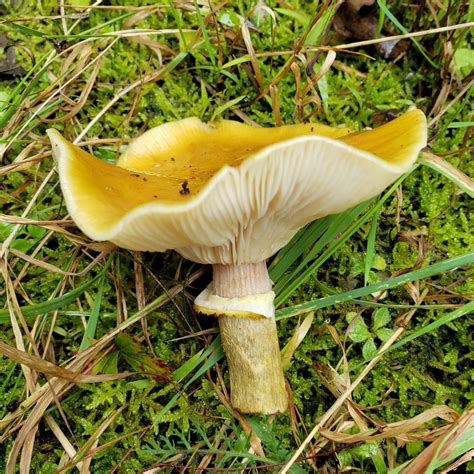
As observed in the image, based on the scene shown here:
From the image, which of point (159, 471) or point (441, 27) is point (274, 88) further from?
point (159, 471)

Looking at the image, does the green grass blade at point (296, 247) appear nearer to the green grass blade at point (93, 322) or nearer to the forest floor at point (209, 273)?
the forest floor at point (209, 273)

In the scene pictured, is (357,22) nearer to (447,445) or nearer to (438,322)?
(438,322)

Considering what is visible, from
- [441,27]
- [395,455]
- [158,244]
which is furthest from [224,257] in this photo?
[441,27]

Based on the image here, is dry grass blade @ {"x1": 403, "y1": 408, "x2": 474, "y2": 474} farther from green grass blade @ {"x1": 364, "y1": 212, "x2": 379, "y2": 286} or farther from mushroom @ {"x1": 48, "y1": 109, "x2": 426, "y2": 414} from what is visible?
green grass blade @ {"x1": 364, "y1": 212, "x2": 379, "y2": 286}

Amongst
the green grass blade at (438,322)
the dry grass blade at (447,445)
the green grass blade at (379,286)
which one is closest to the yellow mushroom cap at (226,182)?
the green grass blade at (379,286)

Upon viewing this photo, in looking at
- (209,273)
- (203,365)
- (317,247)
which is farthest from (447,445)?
(209,273)

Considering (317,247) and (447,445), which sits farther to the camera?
(317,247)
